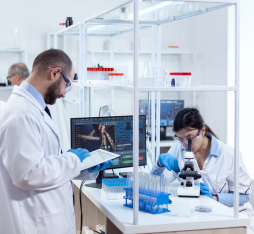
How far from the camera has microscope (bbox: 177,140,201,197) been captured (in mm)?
1920

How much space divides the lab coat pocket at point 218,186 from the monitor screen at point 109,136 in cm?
50

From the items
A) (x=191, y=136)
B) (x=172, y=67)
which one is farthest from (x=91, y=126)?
(x=172, y=67)

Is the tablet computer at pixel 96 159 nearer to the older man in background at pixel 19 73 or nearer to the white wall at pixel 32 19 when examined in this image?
the older man in background at pixel 19 73

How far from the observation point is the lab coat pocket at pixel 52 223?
1.58 m

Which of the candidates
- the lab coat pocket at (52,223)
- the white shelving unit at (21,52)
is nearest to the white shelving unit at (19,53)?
the white shelving unit at (21,52)

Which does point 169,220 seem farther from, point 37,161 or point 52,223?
point 37,161

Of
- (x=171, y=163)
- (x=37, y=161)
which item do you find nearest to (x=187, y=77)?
(x=171, y=163)

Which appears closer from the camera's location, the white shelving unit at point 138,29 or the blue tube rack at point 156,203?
the white shelving unit at point 138,29

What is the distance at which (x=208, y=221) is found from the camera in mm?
1606

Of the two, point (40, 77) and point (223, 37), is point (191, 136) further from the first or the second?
point (223, 37)

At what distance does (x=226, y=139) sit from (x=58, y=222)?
3.25m

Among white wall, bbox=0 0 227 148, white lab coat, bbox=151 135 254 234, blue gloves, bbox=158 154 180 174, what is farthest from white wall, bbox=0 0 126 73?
white lab coat, bbox=151 135 254 234

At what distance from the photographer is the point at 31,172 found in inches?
56.7

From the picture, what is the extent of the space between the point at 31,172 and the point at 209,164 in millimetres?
1210
